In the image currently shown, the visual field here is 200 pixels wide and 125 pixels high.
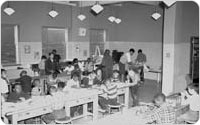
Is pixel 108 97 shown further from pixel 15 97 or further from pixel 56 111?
pixel 15 97

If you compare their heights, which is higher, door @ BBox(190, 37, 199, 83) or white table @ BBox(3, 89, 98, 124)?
door @ BBox(190, 37, 199, 83)

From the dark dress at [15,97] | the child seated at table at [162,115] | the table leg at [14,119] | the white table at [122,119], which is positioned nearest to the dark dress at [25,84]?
the dark dress at [15,97]

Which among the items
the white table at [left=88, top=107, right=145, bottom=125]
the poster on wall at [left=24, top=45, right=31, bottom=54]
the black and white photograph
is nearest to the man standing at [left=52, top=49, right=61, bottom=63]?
the black and white photograph

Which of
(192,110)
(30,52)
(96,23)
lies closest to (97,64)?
(96,23)

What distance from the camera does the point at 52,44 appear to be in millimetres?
9977

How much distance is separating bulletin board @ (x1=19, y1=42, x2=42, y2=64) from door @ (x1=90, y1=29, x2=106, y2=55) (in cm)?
284

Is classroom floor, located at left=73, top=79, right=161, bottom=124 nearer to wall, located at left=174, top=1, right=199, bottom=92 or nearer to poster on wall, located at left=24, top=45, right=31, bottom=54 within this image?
wall, located at left=174, top=1, right=199, bottom=92

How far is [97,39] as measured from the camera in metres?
11.8

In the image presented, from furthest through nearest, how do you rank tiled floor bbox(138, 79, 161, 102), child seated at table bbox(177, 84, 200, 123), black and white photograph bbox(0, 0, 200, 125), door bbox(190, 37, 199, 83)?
door bbox(190, 37, 199, 83) < tiled floor bbox(138, 79, 161, 102) < black and white photograph bbox(0, 0, 200, 125) < child seated at table bbox(177, 84, 200, 123)

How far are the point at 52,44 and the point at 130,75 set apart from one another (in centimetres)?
437

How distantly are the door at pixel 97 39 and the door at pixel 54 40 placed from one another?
1.58 m

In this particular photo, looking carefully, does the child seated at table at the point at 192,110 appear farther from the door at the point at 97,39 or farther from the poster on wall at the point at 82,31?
the door at the point at 97,39

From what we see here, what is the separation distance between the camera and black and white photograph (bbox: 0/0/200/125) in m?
4.41

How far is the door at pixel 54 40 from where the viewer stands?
968 centimetres
